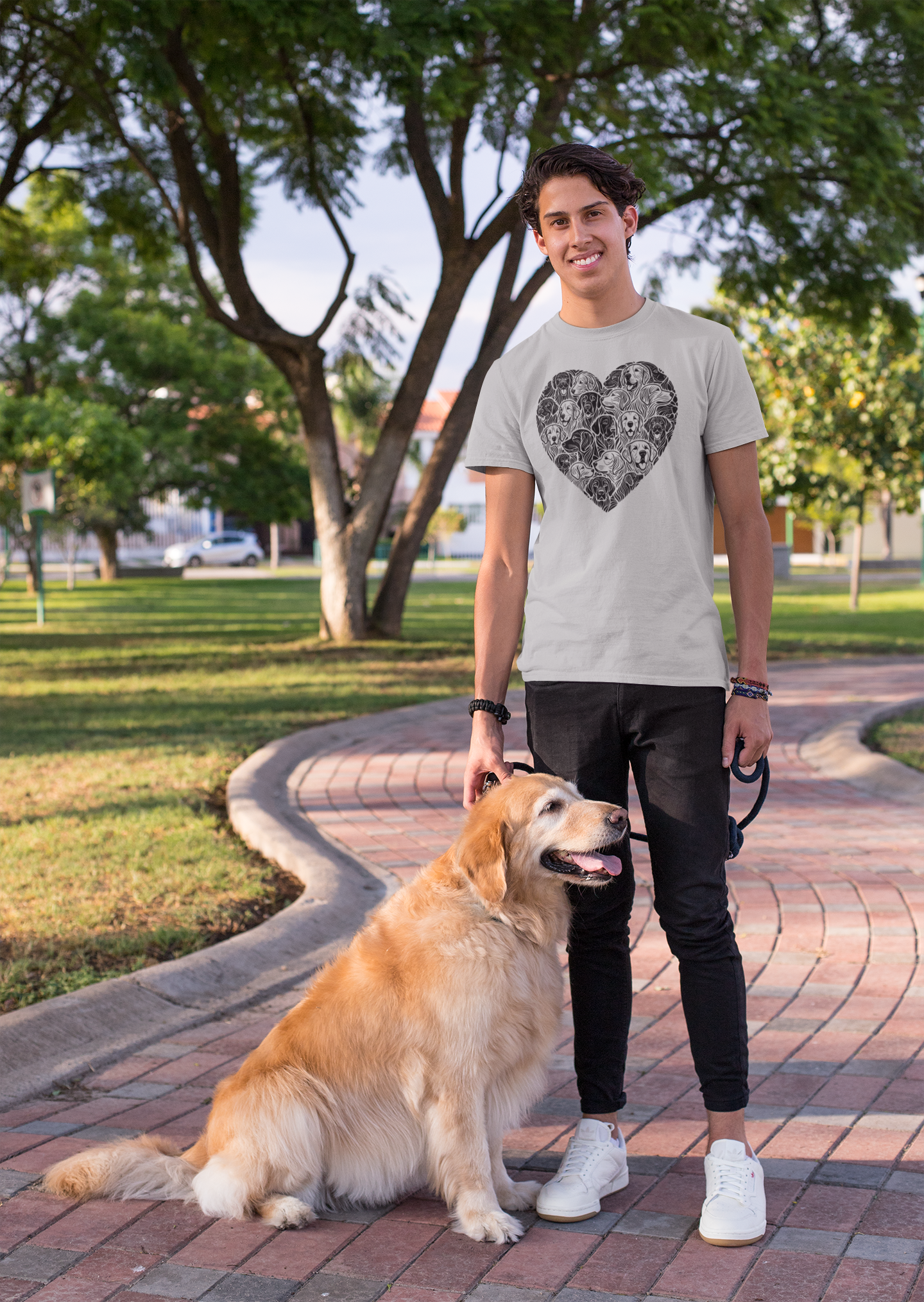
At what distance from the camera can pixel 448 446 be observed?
1608 centimetres

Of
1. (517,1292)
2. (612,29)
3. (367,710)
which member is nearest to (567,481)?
(517,1292)

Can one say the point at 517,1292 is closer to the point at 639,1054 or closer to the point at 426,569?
the point at 639,1054

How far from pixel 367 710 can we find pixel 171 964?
6.27 metres

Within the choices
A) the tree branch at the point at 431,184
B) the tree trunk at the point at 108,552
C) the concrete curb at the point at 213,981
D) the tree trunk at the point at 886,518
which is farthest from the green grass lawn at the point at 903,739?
the tree trunk at the point at 108,552

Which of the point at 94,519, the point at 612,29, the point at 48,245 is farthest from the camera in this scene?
the point at 94,519

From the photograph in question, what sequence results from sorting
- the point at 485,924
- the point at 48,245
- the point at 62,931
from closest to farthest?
the point at 485,924
the point at 62,931
the point at 48,245

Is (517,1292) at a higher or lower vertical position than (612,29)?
lower

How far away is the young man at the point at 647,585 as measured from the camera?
9.02 feet

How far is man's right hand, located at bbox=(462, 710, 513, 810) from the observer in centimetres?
298

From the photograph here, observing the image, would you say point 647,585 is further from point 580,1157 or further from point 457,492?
point 457,492

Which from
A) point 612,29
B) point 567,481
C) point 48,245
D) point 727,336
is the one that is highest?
point 48,245

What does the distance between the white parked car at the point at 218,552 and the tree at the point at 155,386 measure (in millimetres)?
9063

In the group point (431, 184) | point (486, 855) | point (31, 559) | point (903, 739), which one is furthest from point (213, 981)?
point (31, 559)

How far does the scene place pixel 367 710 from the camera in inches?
421
